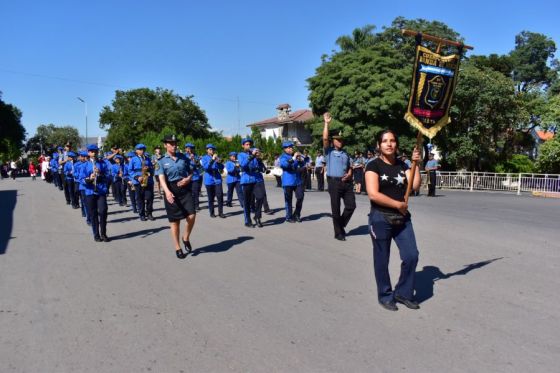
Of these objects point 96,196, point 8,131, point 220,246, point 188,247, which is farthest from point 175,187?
point 8,131

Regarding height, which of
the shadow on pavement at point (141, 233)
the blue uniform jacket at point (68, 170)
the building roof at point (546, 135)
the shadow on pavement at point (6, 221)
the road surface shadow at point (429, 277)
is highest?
the building roof at point (546, 135)

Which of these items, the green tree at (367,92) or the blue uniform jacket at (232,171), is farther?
the green tree at (367,92)

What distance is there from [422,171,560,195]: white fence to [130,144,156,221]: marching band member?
1590cm

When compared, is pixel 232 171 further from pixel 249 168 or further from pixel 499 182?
pixel 499 182

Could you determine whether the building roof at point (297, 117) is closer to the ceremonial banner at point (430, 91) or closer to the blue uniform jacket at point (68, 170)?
the blue uniform jacket at point (68, 170)

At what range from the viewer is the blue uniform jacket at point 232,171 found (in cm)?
1280

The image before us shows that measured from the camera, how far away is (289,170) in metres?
11.2

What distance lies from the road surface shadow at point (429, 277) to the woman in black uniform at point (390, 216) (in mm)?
446

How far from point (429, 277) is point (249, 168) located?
220 inches

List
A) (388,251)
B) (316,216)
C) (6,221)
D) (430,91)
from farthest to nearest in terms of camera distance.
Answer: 1. (316,216)
2. (6,221)
3. (430,91)
4. (388,251)

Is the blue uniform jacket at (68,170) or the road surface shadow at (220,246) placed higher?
the blue uniform jacket at (68,170)

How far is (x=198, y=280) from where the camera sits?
6164mm

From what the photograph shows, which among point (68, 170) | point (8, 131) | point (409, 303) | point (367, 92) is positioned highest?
point (367, 92)

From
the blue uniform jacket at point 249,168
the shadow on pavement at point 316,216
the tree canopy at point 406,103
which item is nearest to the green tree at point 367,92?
the tree canopy at point 406,103
